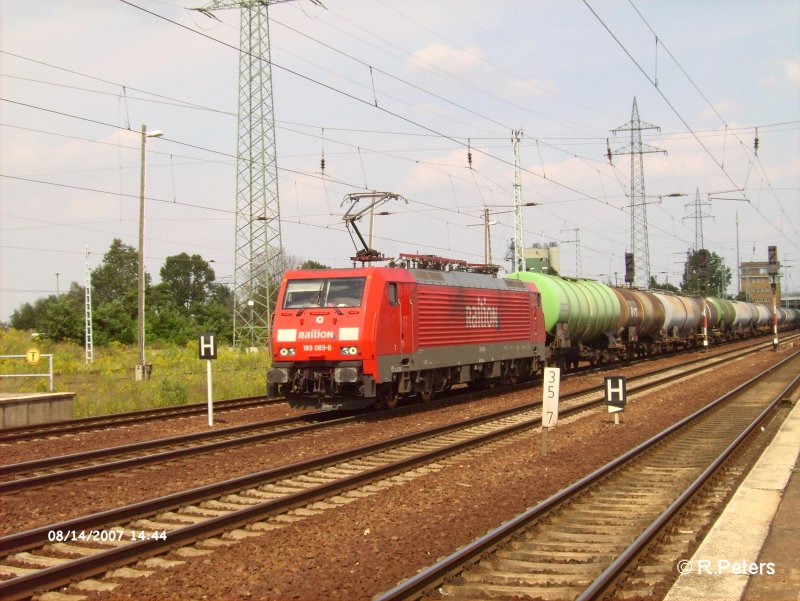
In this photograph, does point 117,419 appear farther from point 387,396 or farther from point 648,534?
point 648,534

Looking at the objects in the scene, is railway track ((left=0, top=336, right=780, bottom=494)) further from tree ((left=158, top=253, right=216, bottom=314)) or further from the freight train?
tree ((left=158, top=253, right=216, bottom=314))

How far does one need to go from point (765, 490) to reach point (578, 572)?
14.2ft

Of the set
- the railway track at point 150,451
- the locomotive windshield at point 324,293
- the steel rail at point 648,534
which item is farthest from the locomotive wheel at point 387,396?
the steel rail at point 648,534

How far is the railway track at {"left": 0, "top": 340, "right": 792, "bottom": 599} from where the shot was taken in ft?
22.6

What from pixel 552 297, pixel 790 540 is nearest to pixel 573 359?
pixel 552 297

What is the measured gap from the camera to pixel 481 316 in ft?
71.4

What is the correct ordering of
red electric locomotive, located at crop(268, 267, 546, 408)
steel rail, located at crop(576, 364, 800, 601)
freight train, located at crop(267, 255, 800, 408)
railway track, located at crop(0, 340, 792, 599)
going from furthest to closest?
1. freight train, located at crop(267, 255, 800, 408)
2. red electric locomotive, located at crop(268, 267, 546, 408)
3. railway track, located at crop(0, 340, 792, 599)
4. steel rail, located at crop(576, 364, 800, 601)

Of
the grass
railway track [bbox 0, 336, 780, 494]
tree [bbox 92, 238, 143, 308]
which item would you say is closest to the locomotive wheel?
railway track [bbox 0, 336, 780, 494]

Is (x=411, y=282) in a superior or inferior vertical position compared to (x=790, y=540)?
superior

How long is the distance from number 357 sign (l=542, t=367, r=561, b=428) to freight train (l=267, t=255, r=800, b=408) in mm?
4742

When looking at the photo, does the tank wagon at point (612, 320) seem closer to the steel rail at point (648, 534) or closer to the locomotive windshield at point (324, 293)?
the locomotive windshield at point (324, 293)

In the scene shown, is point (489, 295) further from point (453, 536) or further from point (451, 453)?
point (453, 536)

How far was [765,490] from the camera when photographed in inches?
398

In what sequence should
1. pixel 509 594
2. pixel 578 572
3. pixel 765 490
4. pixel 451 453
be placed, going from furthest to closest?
pixel 451 453, pixel 765 490, pixel 578 572, pixel 509 594
